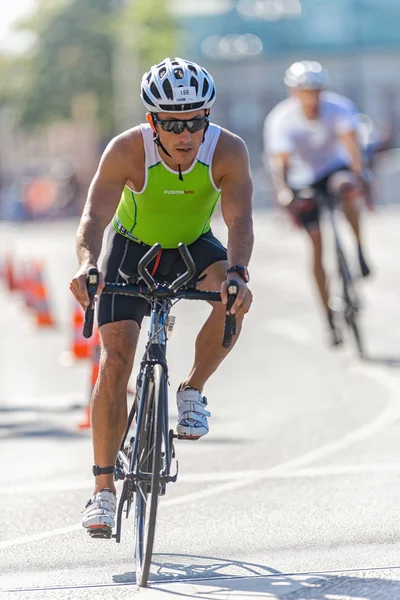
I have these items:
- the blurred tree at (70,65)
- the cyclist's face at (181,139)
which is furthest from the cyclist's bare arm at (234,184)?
the blurred tree at (70,65)

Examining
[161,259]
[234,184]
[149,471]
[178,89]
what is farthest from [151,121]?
[149,471]

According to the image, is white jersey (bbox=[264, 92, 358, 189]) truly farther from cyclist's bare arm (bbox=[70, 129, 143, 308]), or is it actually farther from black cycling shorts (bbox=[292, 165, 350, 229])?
cyclist's bare arm (bbox=[70, 129, 143, 308])

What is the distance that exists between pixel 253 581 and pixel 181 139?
1.79 metres

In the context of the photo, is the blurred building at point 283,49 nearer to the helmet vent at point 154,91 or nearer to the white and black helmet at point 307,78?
the white and black helmet at point 307,78

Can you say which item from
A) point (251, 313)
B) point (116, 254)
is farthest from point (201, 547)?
point (251, 313)

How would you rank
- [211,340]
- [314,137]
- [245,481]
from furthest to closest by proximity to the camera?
[314,137] < [245,481] < [211,340]

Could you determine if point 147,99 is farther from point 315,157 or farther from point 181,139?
point 315,157

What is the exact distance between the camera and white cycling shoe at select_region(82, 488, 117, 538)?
5.72 metres

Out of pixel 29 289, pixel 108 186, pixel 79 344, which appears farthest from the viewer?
pixel 29 289

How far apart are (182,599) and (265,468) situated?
8.99 feet

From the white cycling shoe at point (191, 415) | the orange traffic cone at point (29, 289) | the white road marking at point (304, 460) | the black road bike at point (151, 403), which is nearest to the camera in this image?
the black road bike at point (151, 403)

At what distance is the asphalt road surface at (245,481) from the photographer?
18.2 feet

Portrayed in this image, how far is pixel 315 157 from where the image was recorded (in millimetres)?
12211

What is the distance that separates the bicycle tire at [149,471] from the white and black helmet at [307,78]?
6553mm
